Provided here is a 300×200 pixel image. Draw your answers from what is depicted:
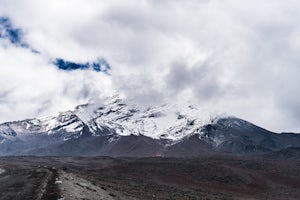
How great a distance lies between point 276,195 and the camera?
98.1m

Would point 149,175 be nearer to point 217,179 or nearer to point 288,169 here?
point 217,179

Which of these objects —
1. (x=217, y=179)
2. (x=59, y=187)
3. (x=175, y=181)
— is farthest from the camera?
(x=217, y=179)

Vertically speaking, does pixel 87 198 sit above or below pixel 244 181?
below

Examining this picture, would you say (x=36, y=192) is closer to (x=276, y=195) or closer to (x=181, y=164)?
(x=276, y=195)

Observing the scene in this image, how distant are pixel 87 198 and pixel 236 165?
4622 inches

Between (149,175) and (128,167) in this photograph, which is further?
(128,167)

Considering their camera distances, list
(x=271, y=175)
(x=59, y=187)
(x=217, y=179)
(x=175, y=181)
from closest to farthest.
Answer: (x=59, y=187) < (x=175, y=181) < (x=217, y=179) < (x=271, y=175)

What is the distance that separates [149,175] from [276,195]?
36.9m

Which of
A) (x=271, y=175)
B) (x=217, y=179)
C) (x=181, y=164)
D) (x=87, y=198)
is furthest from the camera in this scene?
(x=181, y=164)

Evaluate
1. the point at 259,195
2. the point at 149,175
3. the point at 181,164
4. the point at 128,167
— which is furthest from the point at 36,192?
the point at 181,164

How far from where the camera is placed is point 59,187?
144 feet

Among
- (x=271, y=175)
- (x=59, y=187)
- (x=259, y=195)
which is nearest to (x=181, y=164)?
(x=271, y=175)

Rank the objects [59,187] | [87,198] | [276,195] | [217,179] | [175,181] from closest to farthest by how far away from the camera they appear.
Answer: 1. [87,198]
2. [59,187]
3. [276,195]
4. [175,181]
5. [217,179]

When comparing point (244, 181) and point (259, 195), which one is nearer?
point (259, 195)
